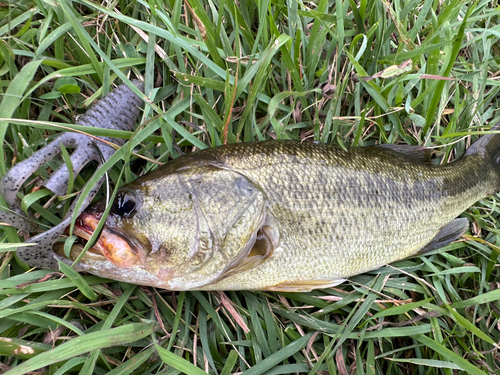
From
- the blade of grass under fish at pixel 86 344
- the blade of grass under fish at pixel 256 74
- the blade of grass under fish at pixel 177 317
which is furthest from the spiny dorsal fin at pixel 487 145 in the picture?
the blade of grass under fish at pixel 86 344

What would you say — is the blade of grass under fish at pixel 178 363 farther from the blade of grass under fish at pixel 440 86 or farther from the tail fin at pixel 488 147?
the tail fin at pixel 488 147

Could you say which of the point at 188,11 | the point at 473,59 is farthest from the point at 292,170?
the point at 473,59

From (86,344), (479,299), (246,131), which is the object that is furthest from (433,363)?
(86,344)

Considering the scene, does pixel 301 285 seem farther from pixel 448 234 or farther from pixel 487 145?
pixel 487 145

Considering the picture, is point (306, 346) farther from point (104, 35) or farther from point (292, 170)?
point (104, 35)

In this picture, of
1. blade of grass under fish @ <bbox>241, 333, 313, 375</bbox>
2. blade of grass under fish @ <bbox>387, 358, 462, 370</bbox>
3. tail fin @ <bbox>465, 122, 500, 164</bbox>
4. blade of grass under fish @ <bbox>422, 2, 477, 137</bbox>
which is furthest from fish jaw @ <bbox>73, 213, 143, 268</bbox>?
tail fin @ <bbox>465, 122, 500, 164</bbox>

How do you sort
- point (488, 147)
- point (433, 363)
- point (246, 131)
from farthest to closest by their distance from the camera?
point (488, 147), point (246, 131), point (433, 363)
